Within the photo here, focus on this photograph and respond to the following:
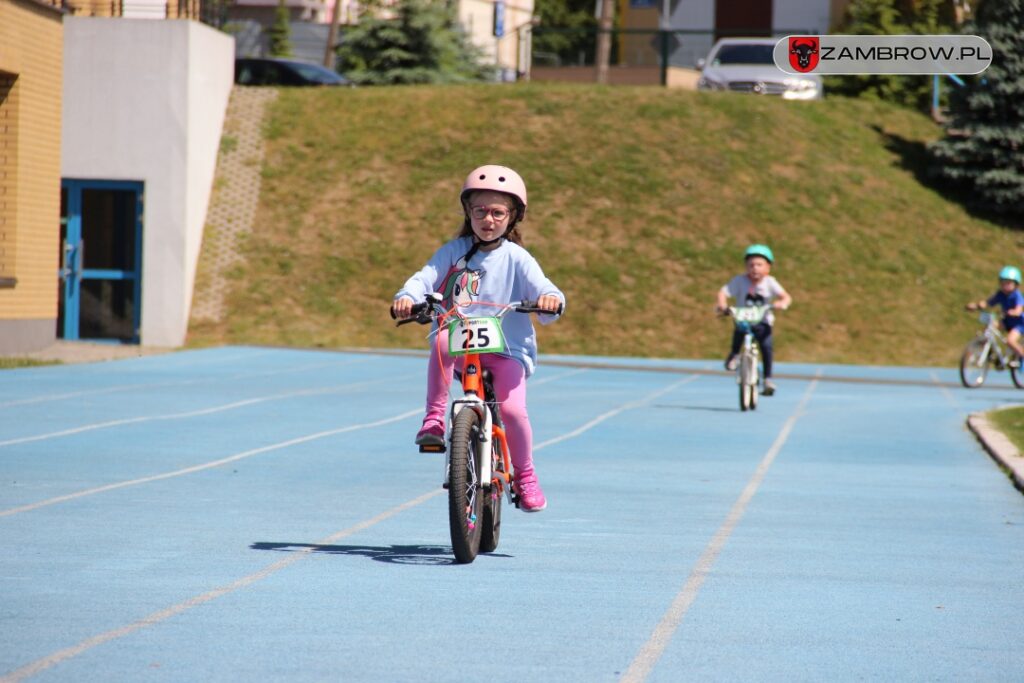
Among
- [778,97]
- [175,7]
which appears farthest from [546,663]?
[778,97]

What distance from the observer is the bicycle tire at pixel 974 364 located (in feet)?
86.7

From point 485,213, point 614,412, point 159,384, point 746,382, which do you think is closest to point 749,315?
point 746,382

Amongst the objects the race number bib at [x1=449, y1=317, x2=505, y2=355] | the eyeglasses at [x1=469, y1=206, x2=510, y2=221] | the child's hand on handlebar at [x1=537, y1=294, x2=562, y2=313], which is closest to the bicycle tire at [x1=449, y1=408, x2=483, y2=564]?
the race number bib at [x1=449, y1=317, x2=505, y2=355]

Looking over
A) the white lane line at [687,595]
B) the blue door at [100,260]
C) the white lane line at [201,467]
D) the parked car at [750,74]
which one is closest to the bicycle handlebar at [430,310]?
the white lane line at [687,595]

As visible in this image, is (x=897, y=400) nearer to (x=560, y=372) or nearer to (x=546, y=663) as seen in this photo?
(x=560, y=372)

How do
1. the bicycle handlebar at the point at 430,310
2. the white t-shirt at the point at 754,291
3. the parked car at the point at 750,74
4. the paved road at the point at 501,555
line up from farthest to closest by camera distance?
the parked car at the point at 750,74 → the white t-shirt at the point at 754,291 → the bicycle handlebar at the point at 430,310 → the paved road at the point at 501,555

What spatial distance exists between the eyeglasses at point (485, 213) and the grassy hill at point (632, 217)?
2574cm

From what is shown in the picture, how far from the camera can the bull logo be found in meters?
9.68

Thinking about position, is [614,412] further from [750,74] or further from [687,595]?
[750,74]

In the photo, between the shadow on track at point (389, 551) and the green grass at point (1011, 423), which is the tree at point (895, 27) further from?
the shadow on track at point (389, 551)

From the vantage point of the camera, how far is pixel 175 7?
3366 centimetres

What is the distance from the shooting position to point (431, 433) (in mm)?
8258

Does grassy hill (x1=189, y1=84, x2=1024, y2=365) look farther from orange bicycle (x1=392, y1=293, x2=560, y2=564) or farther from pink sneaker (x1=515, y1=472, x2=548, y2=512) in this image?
orange bicycle (x1=392, y1=293, x2=560, y2=564)

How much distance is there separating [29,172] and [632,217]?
1633 centimetres
